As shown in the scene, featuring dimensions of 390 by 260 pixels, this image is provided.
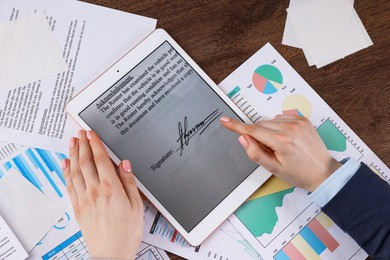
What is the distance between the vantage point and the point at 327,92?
0.83 meters

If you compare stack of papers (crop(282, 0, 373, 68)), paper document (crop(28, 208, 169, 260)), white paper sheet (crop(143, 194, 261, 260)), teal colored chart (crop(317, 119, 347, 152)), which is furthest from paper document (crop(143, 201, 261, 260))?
stack of papers (crop(282, 0, 373, 68))

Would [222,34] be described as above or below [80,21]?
below

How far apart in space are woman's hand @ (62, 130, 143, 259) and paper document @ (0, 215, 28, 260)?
0.11 meters

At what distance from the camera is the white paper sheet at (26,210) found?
30.3 inches

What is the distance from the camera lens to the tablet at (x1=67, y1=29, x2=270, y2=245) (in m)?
0.77

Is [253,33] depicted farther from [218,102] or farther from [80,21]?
[80,21]

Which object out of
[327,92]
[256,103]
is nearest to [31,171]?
[256,103]

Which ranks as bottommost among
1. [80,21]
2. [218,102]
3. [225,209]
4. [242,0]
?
[225,209]

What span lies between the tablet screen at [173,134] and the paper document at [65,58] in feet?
0.19

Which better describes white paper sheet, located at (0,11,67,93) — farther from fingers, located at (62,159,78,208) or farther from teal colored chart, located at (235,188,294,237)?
teal colored chart, located at (235,188,294,237)

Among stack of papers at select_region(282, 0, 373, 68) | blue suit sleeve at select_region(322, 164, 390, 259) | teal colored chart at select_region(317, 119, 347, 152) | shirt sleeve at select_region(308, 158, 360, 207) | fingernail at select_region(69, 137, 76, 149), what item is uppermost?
fingernail at select_region(69, 137, 76, 149)

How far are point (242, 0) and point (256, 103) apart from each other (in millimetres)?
176

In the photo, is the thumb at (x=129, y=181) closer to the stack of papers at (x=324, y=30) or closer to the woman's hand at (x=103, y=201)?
the woman's hand at (x=103, y=201)

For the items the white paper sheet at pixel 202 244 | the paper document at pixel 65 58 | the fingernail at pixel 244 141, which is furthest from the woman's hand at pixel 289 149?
the paper document at pixel 65 58
